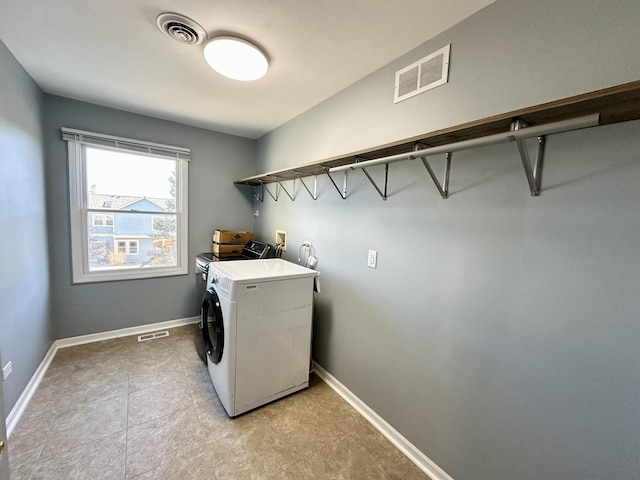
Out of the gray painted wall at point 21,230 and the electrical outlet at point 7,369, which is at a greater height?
the gray painted wall at point 21,230

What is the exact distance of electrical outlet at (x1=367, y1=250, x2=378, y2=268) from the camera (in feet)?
5.98

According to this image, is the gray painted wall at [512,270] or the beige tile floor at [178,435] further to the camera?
the beige tile floor at [178,435]

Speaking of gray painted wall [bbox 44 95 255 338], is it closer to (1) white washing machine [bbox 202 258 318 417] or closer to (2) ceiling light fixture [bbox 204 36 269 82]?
(1) white washing machine [bbox 202 258 318 417]

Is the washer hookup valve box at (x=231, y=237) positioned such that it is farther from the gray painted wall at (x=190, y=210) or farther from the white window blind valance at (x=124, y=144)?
the white window blind valance at (x=124, y=144)

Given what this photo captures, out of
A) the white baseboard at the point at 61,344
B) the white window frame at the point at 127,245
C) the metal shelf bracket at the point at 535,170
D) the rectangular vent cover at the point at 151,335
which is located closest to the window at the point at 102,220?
the white window frame at the point at 127,245

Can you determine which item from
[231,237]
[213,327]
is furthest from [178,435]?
[231,237]

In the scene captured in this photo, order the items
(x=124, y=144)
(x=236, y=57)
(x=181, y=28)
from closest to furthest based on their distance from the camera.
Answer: (x=181, y=28) → (x=236, y=57) → (x=124, y=144)

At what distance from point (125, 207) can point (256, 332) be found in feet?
7.45

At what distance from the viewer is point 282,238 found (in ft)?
9.87

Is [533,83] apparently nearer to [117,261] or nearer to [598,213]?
[598,213]

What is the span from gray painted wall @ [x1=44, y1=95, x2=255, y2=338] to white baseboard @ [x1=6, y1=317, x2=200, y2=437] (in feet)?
0.19

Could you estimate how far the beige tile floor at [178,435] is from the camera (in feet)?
4.72

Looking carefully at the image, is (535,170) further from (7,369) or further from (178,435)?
(7,369)

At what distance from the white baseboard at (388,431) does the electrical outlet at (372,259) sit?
1.05m
